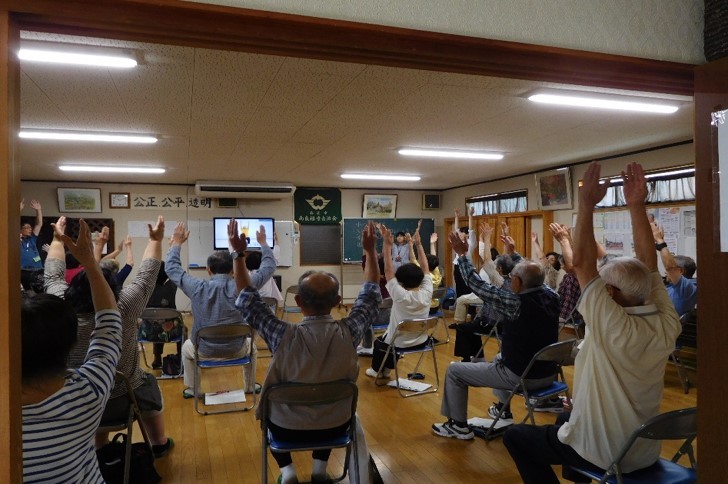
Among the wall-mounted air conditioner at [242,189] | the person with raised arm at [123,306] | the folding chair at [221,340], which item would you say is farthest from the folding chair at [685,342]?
the wall-mounted air conditioner at [242,189]

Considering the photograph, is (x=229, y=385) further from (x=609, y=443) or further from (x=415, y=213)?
(x=415, y=213)

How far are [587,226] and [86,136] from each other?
16.6ft

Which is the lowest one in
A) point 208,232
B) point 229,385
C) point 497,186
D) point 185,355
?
point 229,385

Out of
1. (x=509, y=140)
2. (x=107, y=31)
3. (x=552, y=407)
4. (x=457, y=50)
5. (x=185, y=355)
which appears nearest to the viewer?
(x=107, y=31)

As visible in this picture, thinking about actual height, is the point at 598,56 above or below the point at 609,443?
above

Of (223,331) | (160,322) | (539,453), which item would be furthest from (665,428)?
(160,322)

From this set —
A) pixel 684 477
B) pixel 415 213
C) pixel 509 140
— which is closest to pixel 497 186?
pixel 415 213

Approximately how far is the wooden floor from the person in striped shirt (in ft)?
6.04

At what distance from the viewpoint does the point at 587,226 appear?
1737mm

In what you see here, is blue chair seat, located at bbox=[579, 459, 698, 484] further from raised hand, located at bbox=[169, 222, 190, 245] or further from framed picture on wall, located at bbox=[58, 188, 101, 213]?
framed picture on wall, located at bbox=[58, 188, 101, 213]

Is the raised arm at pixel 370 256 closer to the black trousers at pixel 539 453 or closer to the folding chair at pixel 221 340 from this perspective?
the black trousers at pixel 539 453

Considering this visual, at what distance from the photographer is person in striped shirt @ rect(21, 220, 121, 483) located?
1232 millimetres

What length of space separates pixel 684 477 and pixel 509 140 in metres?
4.20

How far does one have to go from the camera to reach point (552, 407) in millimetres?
4043
